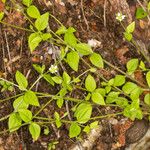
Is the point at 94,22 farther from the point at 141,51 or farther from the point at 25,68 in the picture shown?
the point at 25,68

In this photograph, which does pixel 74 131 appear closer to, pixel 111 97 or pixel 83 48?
pixel 111 97

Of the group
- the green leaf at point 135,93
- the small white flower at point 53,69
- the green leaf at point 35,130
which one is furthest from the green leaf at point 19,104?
the green leaf at point 135,93

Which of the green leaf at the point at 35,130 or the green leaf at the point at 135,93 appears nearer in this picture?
the green leaf at the point at 35,130

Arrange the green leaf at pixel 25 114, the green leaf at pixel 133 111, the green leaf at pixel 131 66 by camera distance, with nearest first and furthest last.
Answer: the green leaf at pixel 25 114
the green leaf at pixel 133 111
the green leaf at pixel 131 66

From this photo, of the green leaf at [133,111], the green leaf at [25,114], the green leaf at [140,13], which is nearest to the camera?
the green leaf at [25,114]

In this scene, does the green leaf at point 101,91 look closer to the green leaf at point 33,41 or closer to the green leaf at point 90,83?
the green leaf at point 90,83

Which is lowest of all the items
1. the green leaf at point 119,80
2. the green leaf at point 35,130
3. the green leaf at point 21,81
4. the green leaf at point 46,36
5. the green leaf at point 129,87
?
the green leaf at point 35,130

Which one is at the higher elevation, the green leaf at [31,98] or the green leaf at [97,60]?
the green leaf at [97,60]

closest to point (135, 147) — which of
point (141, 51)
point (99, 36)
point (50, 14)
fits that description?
point (141, 51)
